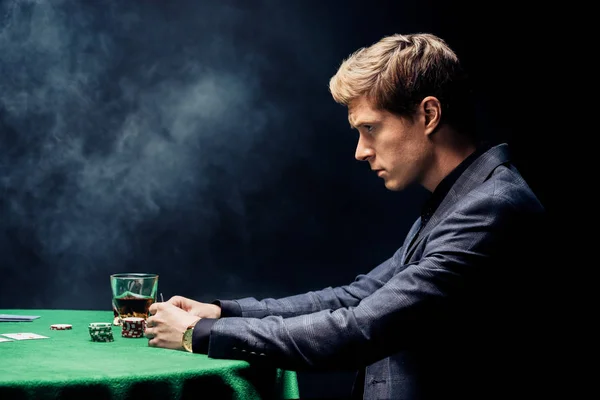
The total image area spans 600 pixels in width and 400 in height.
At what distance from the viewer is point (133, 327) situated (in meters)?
1.96

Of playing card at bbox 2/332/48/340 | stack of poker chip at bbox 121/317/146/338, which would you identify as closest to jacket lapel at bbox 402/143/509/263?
stack of poker chip at bbox 121/317/146/338

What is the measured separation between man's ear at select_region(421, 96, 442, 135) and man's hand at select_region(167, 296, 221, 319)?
0.80m

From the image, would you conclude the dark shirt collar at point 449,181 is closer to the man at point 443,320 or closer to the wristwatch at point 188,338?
the man at point 443,320

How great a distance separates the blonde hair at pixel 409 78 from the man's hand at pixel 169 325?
2.50 feet

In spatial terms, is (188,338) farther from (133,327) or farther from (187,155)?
(187,155)

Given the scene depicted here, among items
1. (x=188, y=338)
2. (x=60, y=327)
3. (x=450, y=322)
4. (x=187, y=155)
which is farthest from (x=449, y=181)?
(x=187, y=155)

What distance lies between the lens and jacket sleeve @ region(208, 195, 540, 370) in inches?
61.7

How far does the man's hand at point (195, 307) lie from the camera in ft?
6.63

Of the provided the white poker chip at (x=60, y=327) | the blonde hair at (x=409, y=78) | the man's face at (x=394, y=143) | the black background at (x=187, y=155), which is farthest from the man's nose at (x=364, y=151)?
the black background at (x=187, y=155)

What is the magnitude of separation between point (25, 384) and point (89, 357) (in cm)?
27

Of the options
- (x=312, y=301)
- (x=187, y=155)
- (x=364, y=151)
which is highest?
(x=187, y=155)

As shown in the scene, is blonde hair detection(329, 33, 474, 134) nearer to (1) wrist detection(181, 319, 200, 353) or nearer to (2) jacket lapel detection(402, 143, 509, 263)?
(2) jacket lapel detection(402, 143, 509, 263)

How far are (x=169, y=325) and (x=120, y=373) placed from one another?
29cm

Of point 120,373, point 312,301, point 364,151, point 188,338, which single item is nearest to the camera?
point 120,373
